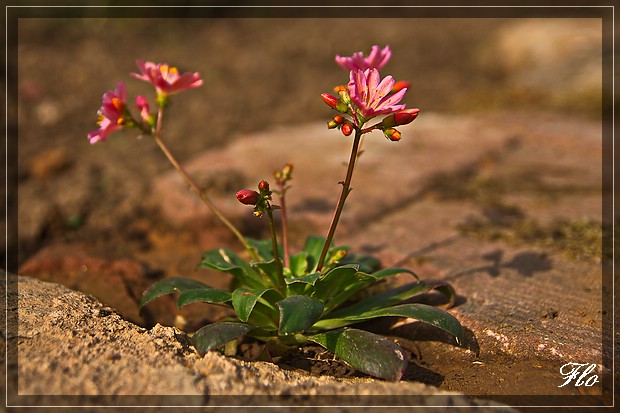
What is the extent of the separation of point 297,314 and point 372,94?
76cm

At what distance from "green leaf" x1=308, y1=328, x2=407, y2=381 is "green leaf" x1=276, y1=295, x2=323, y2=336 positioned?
0.51ft

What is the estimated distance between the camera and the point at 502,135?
5.02 meters

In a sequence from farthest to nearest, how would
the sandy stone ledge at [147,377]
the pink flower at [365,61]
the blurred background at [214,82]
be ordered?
the blurred background at [214,82], the pink flower at [365,61], the sandy stone ledge at [147,377]

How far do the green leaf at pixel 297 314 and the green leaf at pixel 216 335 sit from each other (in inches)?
6.9

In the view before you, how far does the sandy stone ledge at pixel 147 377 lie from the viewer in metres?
1.85

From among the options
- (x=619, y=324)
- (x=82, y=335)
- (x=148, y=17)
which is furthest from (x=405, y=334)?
(x=148, y=17)

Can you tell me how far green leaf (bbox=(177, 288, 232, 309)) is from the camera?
241 centimetres

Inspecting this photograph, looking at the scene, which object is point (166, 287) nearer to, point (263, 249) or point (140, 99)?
point (263, 249)

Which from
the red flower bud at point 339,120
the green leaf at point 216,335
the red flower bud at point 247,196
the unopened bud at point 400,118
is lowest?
the green leaf at point 216,335

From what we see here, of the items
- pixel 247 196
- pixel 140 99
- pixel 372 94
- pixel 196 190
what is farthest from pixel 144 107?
pixel 372 94

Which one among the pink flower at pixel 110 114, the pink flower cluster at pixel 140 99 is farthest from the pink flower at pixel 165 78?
the pink flower at pixel 110 114

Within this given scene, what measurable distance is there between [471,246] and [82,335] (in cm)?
195

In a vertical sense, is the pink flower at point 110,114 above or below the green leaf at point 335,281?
above

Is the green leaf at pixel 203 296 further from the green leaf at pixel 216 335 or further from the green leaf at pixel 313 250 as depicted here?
the green leaf at pixel 313 250
